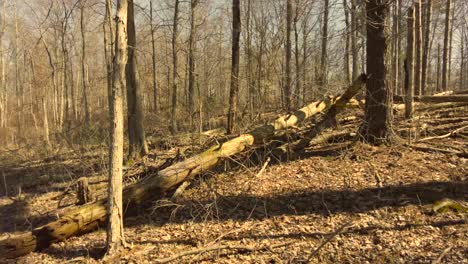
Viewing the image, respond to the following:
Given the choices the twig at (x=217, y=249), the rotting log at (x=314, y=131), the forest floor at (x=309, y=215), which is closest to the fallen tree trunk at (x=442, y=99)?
the forest floor at (x=309, y=215)

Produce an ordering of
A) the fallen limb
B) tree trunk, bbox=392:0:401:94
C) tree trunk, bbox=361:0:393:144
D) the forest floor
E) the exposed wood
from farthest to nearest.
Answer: tree trunk, bbox=392:0:401:94 < the exposed wood < tree trunk, bbox=361:0:393:144 < the fallen limb < the forest floor

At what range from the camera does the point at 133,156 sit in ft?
36.7

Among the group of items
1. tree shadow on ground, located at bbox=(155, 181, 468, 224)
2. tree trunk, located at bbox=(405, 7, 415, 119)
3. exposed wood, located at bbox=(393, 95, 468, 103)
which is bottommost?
tree shadow on ground, located at bbox=(155, 181, 468, 224)

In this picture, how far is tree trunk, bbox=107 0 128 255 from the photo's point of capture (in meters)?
5.08

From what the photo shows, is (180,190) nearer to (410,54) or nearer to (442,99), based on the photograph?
(410,54)

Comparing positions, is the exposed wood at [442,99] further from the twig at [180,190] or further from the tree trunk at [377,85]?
the twig at [180,190]

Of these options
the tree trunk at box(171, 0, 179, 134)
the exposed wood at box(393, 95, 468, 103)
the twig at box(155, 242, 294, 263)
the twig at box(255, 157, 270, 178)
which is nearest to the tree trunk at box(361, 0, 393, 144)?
the twig at box(255, 157, 270, 178)

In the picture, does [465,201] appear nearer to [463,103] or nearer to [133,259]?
[133,259]

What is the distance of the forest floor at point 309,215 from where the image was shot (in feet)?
16.2

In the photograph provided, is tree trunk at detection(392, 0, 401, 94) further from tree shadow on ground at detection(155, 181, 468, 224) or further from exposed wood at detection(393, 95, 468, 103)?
tree shadow on ground at detection(155, 181, 468, 224)

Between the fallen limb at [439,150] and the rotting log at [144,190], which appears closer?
the rotting log at [144,190]

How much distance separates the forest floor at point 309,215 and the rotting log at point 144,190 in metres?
0.17

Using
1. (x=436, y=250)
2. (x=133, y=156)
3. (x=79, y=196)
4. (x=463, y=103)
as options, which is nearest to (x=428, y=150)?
(x=436, y=250)

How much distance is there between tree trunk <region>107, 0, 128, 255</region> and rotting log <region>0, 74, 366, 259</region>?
107 cm
